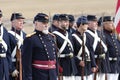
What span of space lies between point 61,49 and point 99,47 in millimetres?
1057

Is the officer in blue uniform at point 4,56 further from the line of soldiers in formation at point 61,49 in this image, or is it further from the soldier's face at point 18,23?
the soldier's face at point 18,23

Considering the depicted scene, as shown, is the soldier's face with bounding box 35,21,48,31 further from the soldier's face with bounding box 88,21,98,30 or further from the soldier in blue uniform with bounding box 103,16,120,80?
the soldier in blue uniform with bounding box 103,16,120,80

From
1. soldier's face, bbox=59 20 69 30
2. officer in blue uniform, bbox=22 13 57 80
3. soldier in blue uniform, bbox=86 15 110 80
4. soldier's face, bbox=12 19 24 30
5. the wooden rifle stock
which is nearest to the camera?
officer in blue uniform, bbox=22 13 57 80

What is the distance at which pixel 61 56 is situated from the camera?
1295 cm

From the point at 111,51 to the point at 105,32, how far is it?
0.40m

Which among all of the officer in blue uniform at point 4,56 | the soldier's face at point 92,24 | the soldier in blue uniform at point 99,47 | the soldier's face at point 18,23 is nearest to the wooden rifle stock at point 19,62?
the officer in blue uniform at point 4,56

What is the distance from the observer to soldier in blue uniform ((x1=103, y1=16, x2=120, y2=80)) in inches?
549

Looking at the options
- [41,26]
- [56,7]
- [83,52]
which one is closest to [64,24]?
[83,52]

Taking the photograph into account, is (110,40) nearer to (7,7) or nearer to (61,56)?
(61,56)

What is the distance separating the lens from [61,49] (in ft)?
42.3

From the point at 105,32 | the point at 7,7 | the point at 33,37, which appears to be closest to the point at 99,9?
the point at 7,7

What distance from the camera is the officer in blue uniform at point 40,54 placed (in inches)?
436

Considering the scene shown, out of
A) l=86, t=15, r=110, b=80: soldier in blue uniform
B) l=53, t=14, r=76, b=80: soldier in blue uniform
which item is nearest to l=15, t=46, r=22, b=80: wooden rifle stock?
l=53, t=14, r=76, b=80: soldier in blue uniform

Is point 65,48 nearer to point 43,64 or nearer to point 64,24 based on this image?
point 64,24
